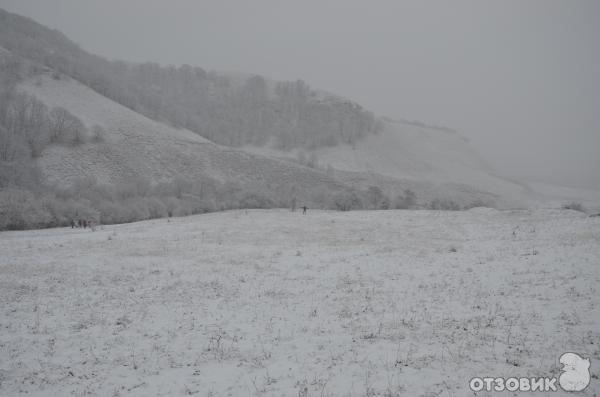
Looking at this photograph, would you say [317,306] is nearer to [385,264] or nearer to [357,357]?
[357,357]

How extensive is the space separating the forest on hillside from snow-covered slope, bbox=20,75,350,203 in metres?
18.3

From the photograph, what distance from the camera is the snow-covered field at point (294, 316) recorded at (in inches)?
358

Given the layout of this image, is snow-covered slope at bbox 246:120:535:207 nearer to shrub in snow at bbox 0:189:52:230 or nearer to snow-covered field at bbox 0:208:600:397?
shrub in snow at bbox 0:189:52:230

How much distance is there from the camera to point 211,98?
17738cm

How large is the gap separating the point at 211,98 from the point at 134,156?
343ft

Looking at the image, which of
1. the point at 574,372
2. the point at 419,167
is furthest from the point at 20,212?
the point at 419,167

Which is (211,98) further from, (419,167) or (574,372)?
(574,372)

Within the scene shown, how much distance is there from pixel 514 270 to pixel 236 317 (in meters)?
15.8

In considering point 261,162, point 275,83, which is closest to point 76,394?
point 261,162

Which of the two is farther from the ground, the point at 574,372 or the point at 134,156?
the point at 134,156

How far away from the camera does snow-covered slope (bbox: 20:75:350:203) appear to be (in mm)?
72938

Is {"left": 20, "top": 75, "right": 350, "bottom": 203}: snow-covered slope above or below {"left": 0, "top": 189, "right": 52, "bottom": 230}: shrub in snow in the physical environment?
above

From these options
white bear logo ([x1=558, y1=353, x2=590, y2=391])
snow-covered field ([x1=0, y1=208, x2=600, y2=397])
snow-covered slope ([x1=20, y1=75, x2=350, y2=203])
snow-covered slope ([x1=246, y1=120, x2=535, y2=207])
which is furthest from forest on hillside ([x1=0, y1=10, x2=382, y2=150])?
white bear logo ([x1=558, y1=353, x2=590, y2=391])

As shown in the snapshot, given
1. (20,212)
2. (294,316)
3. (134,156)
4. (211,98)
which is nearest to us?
(294,316)
